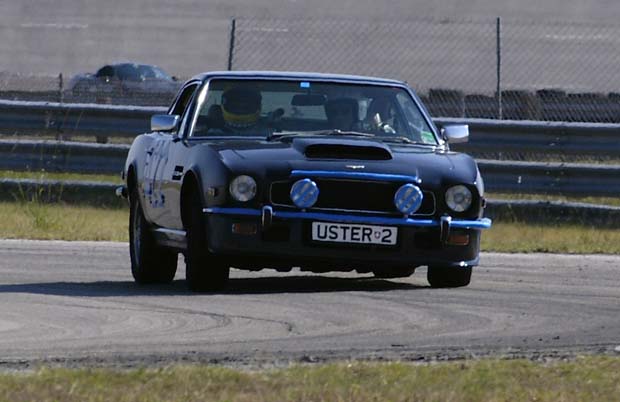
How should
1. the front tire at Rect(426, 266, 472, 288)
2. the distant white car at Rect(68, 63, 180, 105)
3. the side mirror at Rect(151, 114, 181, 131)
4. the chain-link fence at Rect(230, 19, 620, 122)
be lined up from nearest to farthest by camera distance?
the front tire at Rect(426, 266, 472, 288)
the side mirror at Rect(151, 114, 181, 131)
the distant white car at Rect(68, 63, 180, 105)
the chain-link fence at Rect(230, 19, 620, 122)

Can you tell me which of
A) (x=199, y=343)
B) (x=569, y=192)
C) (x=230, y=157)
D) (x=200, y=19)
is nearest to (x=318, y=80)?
(x=230, y=157)

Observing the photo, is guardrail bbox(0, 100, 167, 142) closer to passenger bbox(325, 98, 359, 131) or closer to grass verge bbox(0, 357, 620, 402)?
passenger bbox(325, 98, 359, 131)

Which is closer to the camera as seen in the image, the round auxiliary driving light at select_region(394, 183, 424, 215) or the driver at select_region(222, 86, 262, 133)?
the round auxiliary driving light at select_region(394, 183, 424, 215)

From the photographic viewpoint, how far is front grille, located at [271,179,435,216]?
9234 mm

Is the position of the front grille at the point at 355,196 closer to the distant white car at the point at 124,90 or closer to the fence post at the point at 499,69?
the fence post at the point at 499,69

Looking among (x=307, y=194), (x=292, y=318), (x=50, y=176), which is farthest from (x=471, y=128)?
(x=292, y=318)

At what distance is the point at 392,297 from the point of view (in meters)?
9.27

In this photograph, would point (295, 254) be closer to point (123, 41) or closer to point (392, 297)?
point (392, 297)

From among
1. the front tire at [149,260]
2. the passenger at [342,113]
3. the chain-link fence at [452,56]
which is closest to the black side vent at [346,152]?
the passenger at [342,113]

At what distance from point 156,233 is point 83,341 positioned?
313cm

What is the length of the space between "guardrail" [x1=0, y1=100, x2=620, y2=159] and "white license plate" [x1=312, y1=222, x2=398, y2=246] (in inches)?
274

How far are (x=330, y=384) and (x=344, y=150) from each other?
12.1 feet

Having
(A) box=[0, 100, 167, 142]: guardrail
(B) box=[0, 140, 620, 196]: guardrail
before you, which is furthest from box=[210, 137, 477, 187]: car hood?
(A) box=[0, 100, 167, 142]: guardrail

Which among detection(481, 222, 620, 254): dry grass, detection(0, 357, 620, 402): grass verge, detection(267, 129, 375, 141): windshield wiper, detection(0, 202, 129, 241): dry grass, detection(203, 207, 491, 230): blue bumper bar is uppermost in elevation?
detection(267, 129, 375, 141): windshield wiper
